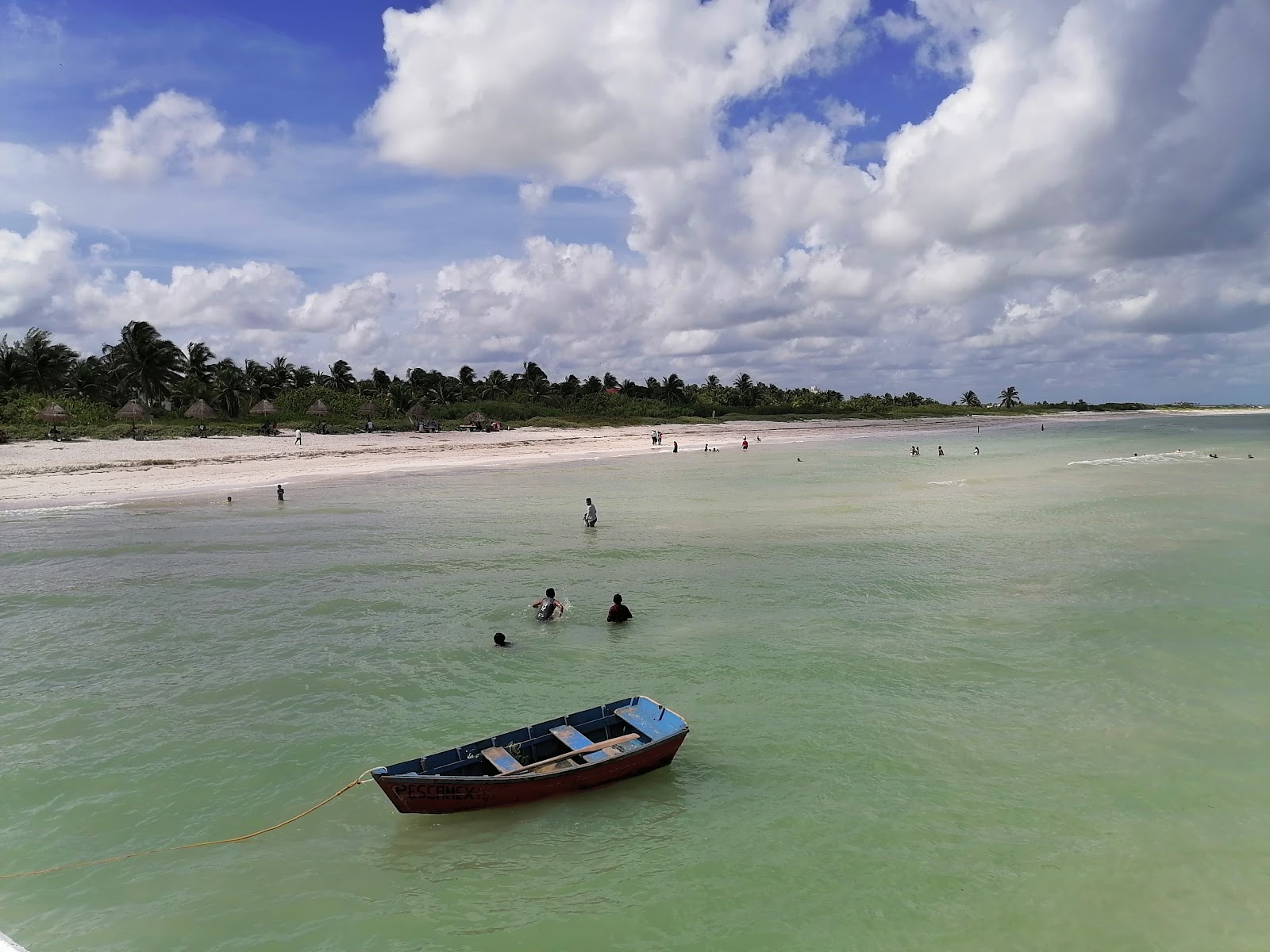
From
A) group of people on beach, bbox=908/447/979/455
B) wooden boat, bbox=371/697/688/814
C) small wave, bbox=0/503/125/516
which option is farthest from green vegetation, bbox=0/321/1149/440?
wooden boat, bbox=371/697/688/814

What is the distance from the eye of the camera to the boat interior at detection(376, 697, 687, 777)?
1061cm

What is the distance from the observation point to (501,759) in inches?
426

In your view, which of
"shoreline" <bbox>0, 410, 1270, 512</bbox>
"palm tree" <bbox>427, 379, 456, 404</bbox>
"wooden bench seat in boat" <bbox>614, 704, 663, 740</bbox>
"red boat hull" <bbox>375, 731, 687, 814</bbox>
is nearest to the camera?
"red boat hull" <bbox>375, 731, 687, 814</bbox>

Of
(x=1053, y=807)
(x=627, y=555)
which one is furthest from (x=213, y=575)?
(x=1053, y=807)

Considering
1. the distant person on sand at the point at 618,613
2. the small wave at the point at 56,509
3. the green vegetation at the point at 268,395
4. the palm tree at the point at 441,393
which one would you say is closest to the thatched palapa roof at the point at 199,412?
the green vegetation at the point at 268,395

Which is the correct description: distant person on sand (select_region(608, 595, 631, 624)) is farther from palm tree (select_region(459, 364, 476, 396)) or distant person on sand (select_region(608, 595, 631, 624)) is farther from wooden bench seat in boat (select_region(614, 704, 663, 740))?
palm tree (select_region(459, 364, 476, 396))

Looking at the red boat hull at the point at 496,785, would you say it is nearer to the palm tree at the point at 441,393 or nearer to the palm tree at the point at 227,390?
the palm tree at the point at 227,390

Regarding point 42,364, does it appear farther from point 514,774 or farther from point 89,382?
point 514,774

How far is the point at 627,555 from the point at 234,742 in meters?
16.4

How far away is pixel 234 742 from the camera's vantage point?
13.1 meters

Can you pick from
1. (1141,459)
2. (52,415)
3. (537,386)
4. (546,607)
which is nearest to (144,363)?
(52,415)

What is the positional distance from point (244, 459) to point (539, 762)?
60.8 metres

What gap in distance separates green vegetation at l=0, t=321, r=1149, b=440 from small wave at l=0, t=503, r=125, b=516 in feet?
91.7

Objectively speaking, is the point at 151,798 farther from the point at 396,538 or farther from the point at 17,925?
the point at 396,538
